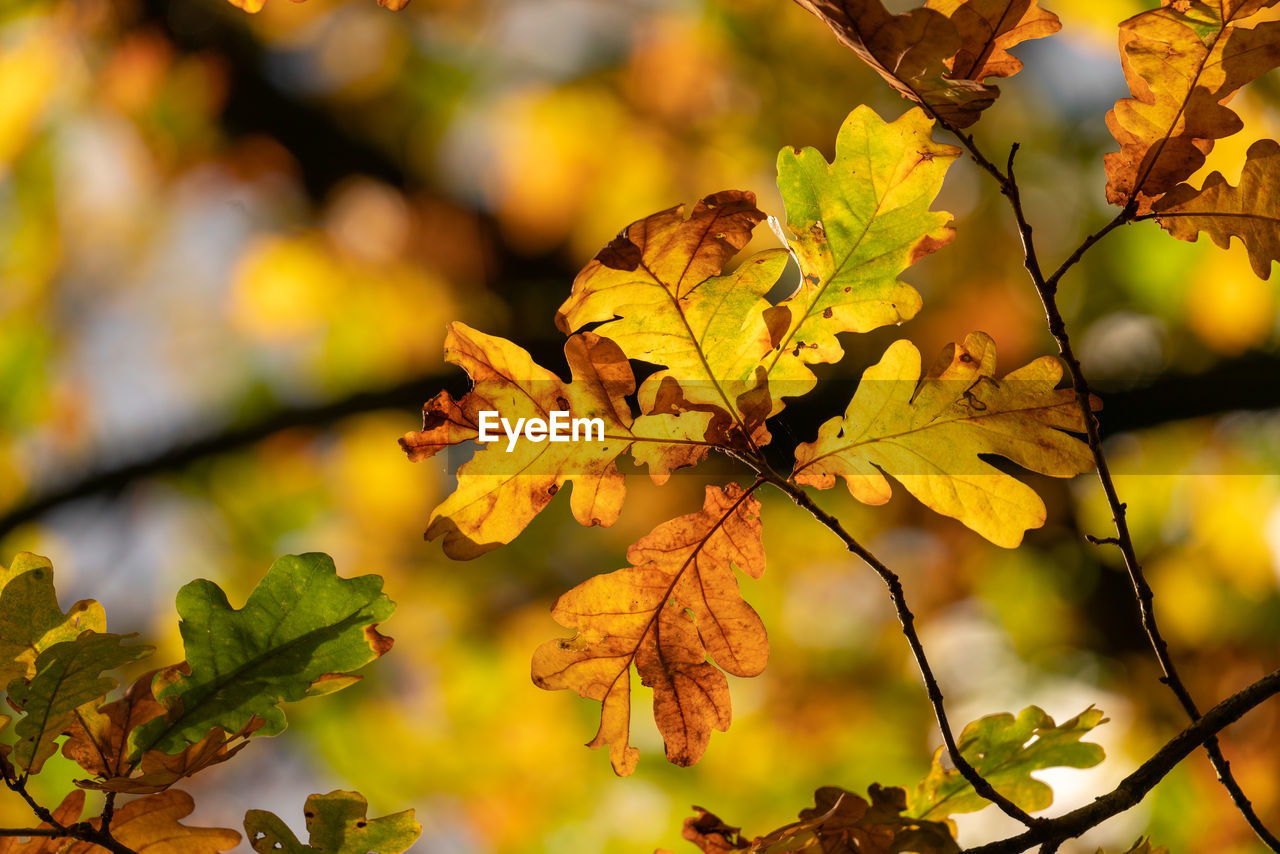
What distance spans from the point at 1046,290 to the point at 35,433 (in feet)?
16.7

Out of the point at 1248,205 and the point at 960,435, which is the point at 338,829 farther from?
the point at 1248,205

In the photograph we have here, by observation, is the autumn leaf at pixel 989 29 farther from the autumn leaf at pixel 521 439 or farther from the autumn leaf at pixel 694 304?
the autumn leaf at pixel 521 439

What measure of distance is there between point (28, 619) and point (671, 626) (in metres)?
0.46

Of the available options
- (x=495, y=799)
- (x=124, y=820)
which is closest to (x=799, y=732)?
(x=495, y=799)

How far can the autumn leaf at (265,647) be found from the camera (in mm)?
604

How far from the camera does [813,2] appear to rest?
532mm

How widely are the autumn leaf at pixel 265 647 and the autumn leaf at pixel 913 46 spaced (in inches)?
19.2

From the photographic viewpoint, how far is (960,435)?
0.62 m

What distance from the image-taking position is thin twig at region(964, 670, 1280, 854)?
0.52 metres

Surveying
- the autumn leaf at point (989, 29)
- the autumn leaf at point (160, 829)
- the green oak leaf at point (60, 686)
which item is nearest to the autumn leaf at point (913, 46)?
the autumn leaf at point (989, 29)

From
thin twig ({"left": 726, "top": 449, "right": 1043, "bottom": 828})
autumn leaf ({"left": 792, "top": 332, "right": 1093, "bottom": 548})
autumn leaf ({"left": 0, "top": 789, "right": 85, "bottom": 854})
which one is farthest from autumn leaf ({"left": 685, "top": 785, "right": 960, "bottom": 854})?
autumn leaf ({"left": 0, "top": 789, "right": 85, "bottom": 854})

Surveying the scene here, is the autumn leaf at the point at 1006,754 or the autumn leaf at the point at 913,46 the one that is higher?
the autumn leaf at the point at 913,46

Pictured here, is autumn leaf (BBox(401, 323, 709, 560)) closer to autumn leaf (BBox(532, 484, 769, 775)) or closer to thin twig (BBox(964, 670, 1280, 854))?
autumn leaf (BBox(532, 484, 769, 775))

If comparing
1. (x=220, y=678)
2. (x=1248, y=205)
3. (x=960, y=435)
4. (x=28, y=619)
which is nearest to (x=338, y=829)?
(x=220, y=678)
